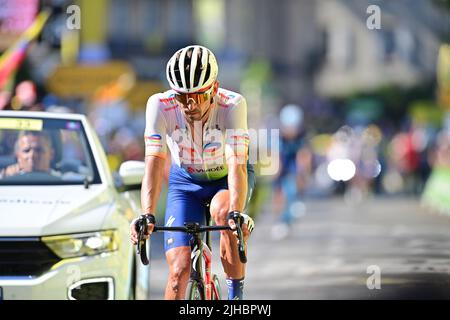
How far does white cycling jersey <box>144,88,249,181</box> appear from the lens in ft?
22.2

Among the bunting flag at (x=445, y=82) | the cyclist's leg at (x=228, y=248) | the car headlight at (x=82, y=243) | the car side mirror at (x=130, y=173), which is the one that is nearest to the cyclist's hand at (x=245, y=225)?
the cyclist's leg at (x=228, y=248)

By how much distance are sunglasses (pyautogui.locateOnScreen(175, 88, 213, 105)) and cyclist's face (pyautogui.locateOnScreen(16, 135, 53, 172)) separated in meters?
2.40

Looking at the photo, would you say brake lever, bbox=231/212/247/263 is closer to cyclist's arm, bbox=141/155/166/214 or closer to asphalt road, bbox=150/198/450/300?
cyclist's arm, bbox=141/155/166/214

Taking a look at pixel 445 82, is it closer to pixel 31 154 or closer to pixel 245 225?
pixel 31 154

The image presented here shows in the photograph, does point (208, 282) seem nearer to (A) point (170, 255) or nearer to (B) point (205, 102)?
(A) point (170, 255)

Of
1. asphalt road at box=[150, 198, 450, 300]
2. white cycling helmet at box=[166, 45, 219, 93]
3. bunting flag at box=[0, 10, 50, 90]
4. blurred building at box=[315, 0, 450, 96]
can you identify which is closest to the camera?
white cycling helmet at box=[166, 45, 219, 93]

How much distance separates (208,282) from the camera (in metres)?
6.95

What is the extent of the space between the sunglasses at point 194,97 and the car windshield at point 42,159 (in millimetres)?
2083

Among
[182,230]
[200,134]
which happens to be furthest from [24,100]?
[182,230]

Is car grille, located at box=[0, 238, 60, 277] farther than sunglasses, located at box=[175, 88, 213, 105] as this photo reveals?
Yes

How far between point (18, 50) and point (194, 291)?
1169cm

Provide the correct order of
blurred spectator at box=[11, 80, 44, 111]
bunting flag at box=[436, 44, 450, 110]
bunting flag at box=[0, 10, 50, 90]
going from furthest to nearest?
bunting flag at box=[436, 44, 450, 110]
bunting flag at box=[0, 10, 50, 90]
blurred spectator at box=[11, 80, 44, 111]

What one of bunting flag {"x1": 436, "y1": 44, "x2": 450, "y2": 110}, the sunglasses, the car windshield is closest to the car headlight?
the car windshield

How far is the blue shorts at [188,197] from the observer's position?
698cm
